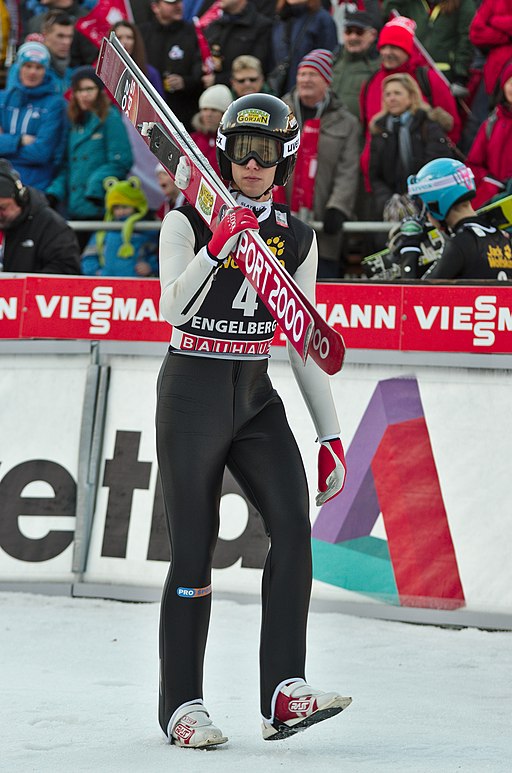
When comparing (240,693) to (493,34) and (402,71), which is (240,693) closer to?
(402,71)

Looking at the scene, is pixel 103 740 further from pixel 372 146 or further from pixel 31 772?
pixel 372 146

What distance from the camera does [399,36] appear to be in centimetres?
905

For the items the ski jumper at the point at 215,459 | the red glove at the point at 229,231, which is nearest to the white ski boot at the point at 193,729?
the ski jumper at the point at 215,459

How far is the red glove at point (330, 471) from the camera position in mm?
4344

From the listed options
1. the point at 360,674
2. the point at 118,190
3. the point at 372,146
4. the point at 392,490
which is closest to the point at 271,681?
the point at 360,674

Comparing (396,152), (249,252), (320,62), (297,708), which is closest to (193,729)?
(297,708)

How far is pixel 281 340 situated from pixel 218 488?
9.08 feet

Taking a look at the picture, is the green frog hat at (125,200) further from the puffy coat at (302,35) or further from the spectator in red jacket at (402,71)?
the spectator in red jacket at (402,71)

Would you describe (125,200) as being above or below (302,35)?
below

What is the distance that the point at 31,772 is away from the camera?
12.3 feet

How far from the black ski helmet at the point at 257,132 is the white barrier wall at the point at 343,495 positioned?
106 inches

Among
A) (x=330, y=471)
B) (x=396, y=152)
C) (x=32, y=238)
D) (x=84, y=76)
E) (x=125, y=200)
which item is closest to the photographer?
(x=330, y=471)

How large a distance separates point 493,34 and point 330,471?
19.6 feet

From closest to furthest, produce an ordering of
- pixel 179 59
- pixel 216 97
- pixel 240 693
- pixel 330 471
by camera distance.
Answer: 1. pixel 330 471
2. pixel 240 693
3. pixel 216 97
4. pixel 179 59
